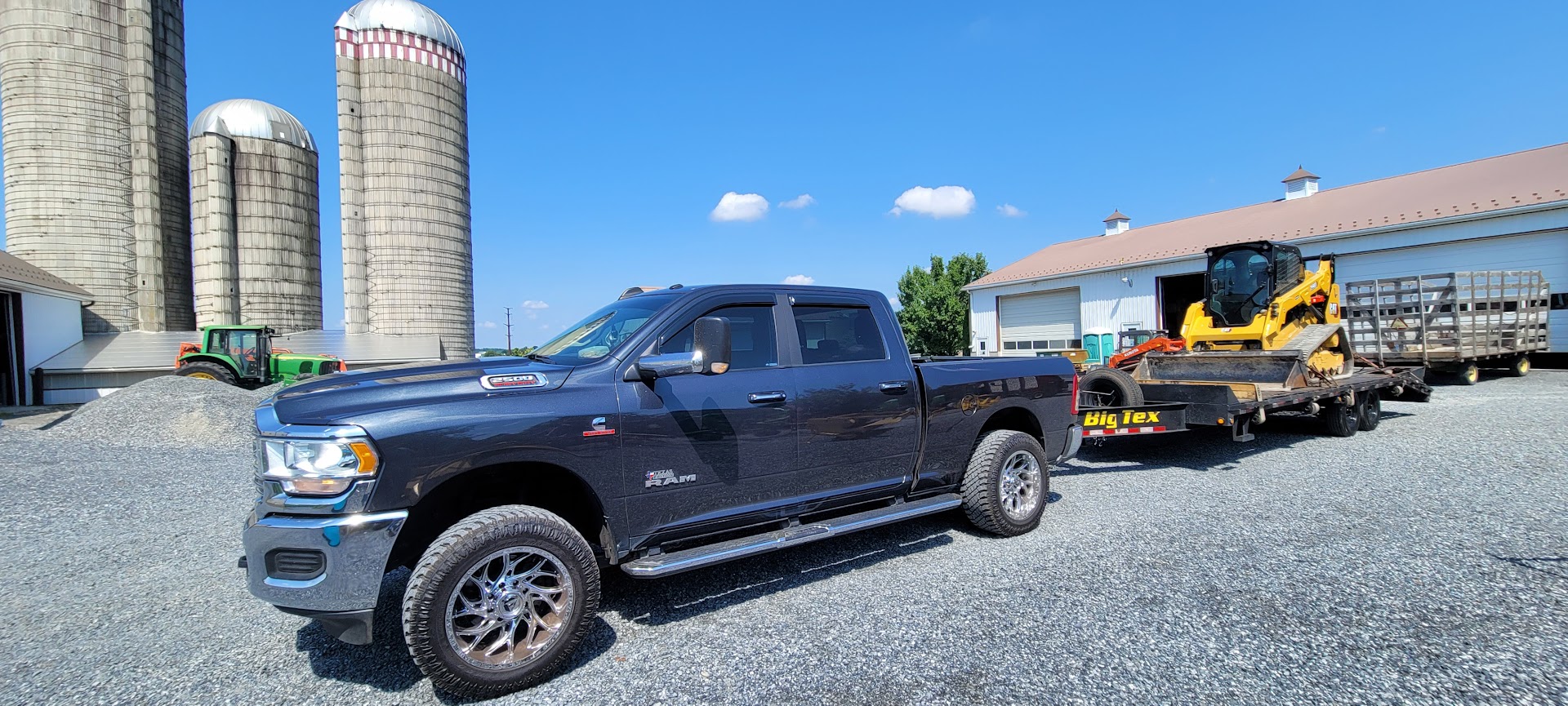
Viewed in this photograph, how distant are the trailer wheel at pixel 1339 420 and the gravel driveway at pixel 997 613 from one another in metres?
2.62

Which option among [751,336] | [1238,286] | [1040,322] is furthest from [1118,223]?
[751,336]

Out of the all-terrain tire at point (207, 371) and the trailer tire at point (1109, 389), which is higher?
the all-terrain tire at point (207, 371)

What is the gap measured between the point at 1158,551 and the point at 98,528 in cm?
874

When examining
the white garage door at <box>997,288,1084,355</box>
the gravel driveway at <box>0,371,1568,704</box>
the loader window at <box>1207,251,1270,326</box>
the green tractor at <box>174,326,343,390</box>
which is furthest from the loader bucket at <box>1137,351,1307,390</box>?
the green tractor at <box>174,326,343,390</box>

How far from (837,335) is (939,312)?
120ft

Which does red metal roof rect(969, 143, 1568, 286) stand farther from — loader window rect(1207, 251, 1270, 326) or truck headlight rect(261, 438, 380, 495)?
truck headlight rect(261, 438, 380, 495)

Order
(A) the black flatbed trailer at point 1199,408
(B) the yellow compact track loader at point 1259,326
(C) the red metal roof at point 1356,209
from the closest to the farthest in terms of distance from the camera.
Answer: (A) the black flatbed trailer at point 1199,408
(B) the yellow compact track loader at point 1259,326
(C) the red metal roof at point 1356,209

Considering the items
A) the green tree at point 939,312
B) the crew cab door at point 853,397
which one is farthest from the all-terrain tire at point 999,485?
the green tree at point 939,312

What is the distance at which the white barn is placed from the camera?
17016mm

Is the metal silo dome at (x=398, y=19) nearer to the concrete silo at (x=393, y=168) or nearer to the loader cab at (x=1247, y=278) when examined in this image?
the concrete silo at (x=393, y=168)


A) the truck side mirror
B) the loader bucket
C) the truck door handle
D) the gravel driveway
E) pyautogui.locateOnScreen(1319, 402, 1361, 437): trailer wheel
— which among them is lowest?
the gravel driveway

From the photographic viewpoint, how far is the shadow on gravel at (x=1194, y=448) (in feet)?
25.6

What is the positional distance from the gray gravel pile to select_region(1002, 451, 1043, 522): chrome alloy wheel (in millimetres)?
12131

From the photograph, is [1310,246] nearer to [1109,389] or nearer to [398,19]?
[1109,389]
